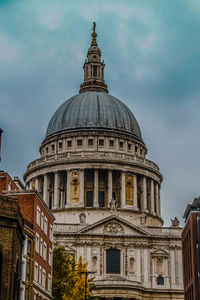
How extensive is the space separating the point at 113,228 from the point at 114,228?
0.55 ft

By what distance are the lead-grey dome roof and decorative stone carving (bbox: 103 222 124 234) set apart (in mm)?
27849

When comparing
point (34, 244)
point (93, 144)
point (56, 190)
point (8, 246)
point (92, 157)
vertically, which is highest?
point (93, 144)

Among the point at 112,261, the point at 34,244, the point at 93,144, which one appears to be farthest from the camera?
the point at 93,144

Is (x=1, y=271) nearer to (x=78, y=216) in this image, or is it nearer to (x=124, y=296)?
(x=124, y=296)

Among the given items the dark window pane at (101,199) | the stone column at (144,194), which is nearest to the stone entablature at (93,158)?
the stone column at (144,194)

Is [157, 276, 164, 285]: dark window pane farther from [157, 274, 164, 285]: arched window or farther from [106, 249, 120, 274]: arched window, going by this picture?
[106, 249, 120, 274]: arched window

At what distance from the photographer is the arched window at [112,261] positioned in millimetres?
111875

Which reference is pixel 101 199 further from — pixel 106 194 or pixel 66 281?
pixel 66 281

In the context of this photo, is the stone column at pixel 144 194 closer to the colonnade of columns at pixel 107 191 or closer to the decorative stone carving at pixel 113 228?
the colonnade of columns at pixel 107 191

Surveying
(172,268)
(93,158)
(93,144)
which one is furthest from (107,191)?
(172,268)

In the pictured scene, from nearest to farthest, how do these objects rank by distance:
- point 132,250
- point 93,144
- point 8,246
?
point 8,246
point 132,250
point 93,144

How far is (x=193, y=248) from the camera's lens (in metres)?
71.9

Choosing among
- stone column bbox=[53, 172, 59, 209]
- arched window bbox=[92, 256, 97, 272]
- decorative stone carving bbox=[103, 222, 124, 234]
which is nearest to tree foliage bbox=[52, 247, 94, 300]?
arched window bbox=[92, 256, 97, 272]

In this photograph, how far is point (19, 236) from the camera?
2016 inches
